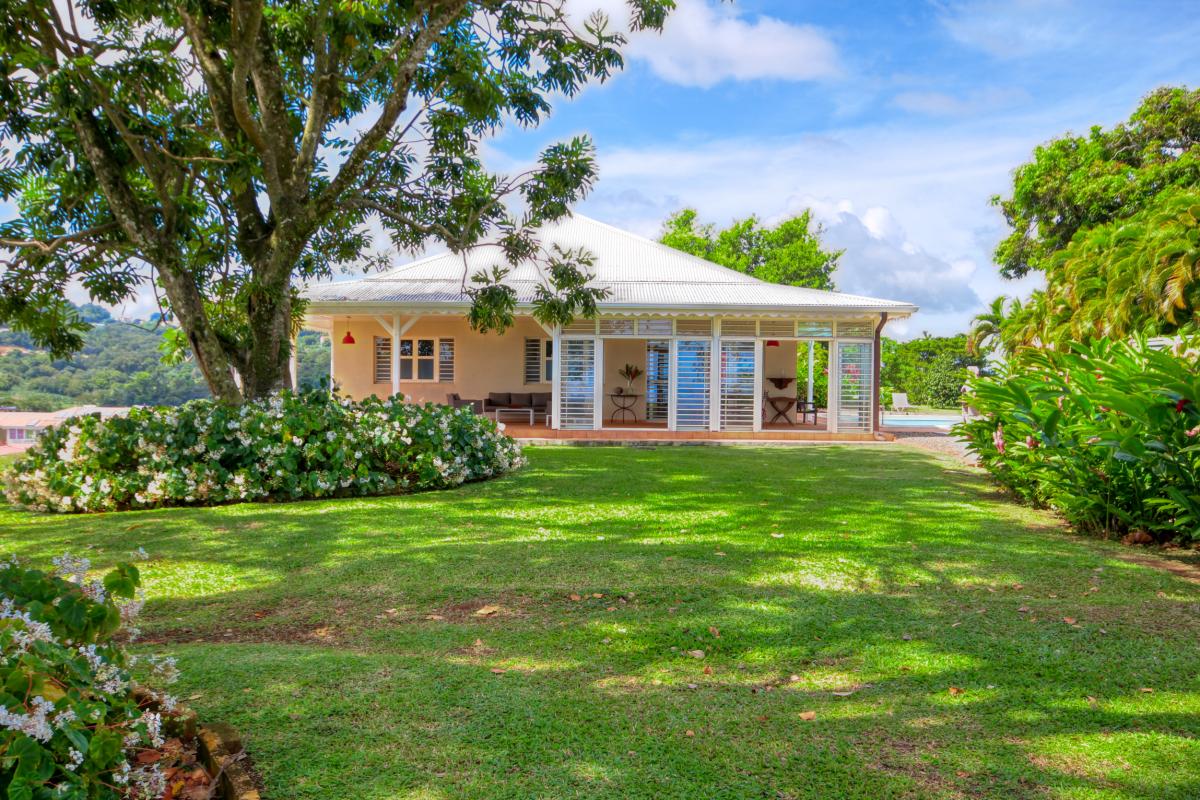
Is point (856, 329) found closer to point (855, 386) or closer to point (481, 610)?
point (855, 386)

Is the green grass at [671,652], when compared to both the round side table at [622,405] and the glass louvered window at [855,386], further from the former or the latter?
the round side table at [622,405]

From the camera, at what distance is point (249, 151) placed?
9195 millimetres

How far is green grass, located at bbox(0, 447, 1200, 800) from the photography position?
96.7 inches

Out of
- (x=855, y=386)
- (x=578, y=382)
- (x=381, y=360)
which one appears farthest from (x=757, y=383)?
(x=381, y=360)

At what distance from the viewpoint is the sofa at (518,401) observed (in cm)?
1881

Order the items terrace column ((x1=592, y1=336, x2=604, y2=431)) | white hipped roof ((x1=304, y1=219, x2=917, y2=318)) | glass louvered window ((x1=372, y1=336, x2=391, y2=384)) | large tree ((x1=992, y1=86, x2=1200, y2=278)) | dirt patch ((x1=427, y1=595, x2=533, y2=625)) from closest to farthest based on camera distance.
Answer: dirt patch ((x1=427, y1=595, x2=533, y2=625)) < white hipped roof ((x1=304, y1=219, x2=917, y2=318)) < terrace column ((x1=592, y1=336, x2=604, y2=431)) < glass louvered window ((x1=372, y1=336, x2=391, y2=384)) < large tree ((x1=992, y1=86, x2=1200, y2=278))

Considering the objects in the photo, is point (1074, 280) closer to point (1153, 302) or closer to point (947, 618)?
point (1153, 302)

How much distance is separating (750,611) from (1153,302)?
943cm

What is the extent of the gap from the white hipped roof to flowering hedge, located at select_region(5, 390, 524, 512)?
16.6 feet

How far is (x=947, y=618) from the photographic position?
4059 millimetres

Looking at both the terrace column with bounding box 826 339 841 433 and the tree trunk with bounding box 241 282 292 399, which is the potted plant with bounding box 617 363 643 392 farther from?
the tree trunk with bounding box 241 282 292 399

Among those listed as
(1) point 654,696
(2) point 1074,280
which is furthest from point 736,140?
(1) point 654,696

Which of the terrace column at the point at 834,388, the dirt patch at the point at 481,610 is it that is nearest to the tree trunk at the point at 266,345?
the dirt patch at the point at 481,610

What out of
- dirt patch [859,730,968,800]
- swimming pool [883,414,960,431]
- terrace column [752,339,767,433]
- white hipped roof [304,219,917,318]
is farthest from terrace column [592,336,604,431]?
dirt patch [859,730,968,800]
